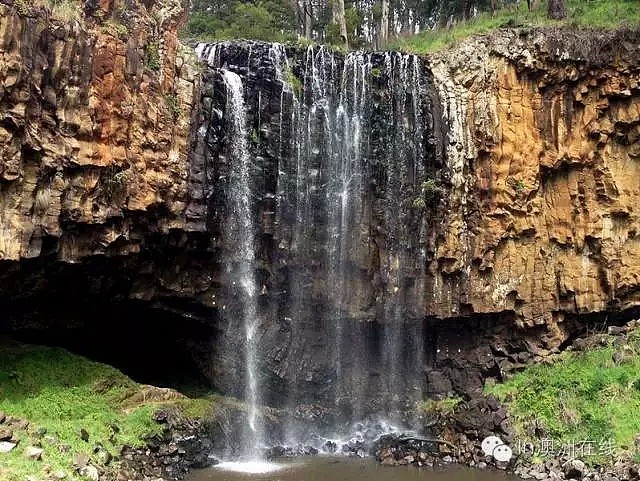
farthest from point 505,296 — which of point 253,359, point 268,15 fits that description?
point 268,15

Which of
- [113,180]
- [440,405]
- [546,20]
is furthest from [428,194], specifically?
[113,180]

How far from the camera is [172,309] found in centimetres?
1797

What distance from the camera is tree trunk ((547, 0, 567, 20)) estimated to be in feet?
72.9

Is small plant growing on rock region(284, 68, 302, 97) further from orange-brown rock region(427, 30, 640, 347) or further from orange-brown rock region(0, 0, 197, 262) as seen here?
orange-brown rock region(427, 30, 640, 347)

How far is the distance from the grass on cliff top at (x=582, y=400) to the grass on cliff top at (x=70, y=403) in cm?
861

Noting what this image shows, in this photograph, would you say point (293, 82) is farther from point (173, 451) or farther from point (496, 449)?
point (496, 449)

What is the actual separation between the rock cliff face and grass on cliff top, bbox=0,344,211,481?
1655 millimetres

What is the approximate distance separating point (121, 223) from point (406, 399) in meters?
10.1

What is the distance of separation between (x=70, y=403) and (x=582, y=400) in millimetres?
12867

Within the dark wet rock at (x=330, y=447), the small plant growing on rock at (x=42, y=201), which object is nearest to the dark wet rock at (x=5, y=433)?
the small plant growing on rock at (x=42, y=201)

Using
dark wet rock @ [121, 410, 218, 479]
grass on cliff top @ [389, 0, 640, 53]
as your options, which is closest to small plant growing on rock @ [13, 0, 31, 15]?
dark wet rock @ [121, 410, 218, 479]

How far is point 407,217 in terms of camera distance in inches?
749

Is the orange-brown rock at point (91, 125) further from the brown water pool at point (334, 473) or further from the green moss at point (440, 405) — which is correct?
the green moss at point (440, 405)

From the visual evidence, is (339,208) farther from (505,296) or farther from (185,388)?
(185,388)
